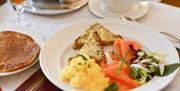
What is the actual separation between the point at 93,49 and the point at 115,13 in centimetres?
31

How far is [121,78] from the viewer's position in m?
0.85

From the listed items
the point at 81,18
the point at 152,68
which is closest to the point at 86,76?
the point at 152,68

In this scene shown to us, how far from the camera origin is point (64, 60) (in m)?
0.97

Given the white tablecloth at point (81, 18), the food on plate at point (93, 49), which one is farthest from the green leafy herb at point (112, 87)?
the white tablecloth at point (81, 18)

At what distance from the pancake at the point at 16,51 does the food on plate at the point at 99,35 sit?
0.13 meters

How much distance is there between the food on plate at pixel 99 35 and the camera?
3.30ft

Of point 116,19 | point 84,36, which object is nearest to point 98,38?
point 84,36

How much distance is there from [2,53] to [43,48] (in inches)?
4.8

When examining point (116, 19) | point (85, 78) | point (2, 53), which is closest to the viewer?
point (85, 78)

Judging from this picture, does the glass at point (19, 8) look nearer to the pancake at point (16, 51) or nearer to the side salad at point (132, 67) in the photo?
the pancake at point (16, 51)

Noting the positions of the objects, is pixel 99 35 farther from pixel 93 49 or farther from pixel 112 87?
pixel 112 87

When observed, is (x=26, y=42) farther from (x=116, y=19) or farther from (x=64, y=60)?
(x=116, y=19)

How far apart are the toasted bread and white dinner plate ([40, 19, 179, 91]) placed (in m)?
0.06

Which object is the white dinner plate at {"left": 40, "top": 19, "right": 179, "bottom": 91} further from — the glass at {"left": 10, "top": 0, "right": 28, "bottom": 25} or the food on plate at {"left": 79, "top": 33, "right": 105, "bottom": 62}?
the glass at {"left": 10, "top": 0, "right": 28, "bottom": 25}
